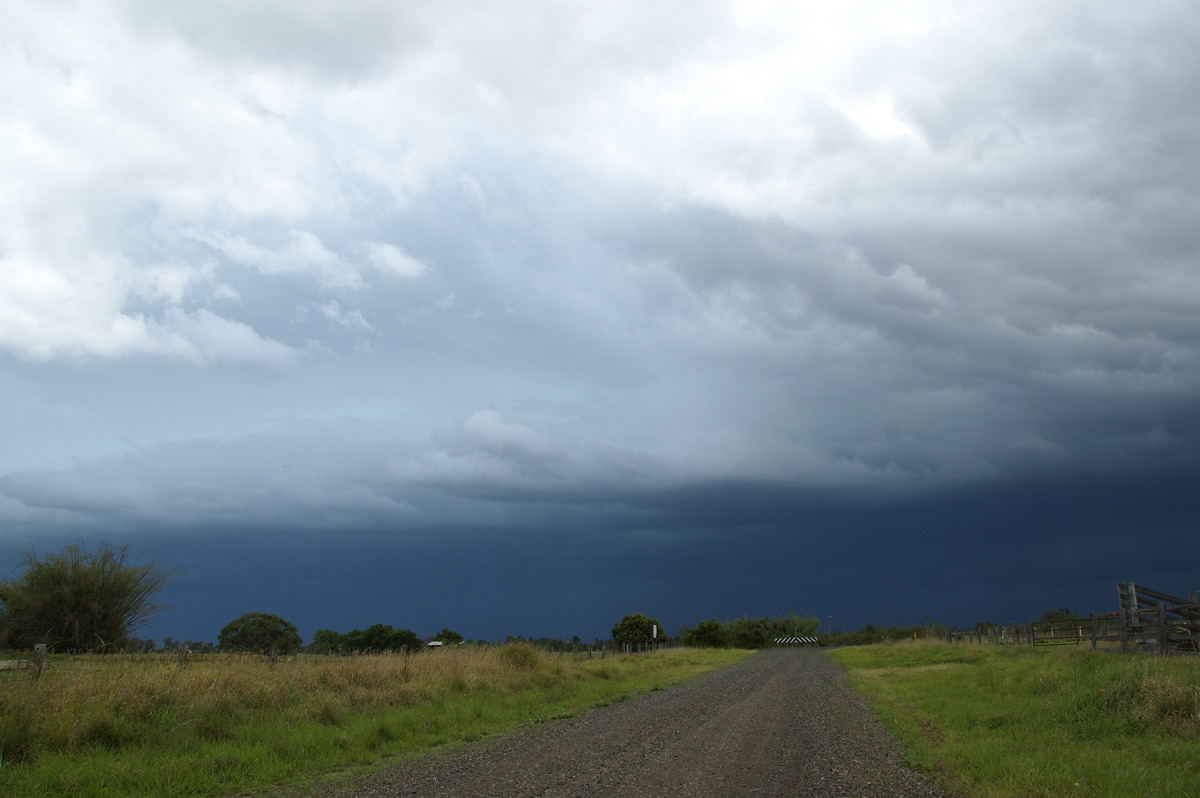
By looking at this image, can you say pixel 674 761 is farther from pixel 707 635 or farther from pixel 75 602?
pixel 707 635

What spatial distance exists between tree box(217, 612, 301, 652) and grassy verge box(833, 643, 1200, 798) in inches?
1821

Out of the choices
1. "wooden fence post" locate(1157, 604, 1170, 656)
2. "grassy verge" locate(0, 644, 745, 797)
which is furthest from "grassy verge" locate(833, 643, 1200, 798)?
"grassy verge" locate(0, 644, 745, 797)

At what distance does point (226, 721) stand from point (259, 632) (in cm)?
4598

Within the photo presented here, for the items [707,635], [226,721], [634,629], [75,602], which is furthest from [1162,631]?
[707,635]

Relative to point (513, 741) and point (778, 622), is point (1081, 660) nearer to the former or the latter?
point (513, 741)

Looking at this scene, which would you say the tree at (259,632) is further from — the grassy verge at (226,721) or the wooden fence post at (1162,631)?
the wooden fence post at (1162,631)

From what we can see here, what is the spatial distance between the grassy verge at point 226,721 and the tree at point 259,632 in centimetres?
3837

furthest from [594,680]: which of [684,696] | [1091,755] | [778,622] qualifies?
[778,622]

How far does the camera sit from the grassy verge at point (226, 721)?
33.1 ft

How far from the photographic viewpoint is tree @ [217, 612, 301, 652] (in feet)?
174

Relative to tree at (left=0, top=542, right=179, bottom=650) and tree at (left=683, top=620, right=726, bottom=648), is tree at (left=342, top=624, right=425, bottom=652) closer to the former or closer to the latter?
tree at (left=0, top=542, right=179, bottom=650)

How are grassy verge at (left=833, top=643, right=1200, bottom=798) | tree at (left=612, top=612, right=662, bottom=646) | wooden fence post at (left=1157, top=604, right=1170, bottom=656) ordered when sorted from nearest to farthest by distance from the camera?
grassy verge at (left=833, top=643, right=1200, bottom=798) < wooden fence post at (left=1157, top=604, right=1170, bottom=656) < tree at (left=612, top=612, right=662, bottom=646)

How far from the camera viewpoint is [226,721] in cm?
1323

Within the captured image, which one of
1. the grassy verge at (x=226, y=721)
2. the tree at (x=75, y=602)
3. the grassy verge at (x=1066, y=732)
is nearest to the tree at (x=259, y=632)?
the tree at (x=75, y=602)
